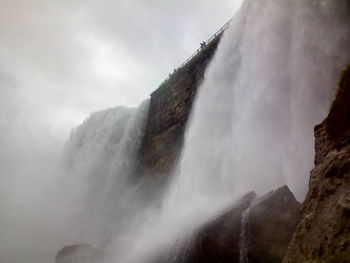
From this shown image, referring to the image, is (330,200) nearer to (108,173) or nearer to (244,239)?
(244,239)

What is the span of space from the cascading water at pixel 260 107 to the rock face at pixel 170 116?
506cm

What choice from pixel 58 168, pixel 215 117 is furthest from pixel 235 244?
pixel 58 168

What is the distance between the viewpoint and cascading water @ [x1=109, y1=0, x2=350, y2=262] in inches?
484

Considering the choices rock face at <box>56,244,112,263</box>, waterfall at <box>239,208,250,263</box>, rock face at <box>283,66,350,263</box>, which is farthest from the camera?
rock face at <box>56,244,112,263</box>

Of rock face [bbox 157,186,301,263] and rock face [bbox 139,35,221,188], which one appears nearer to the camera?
rock face [bbox 157,186,301,263]

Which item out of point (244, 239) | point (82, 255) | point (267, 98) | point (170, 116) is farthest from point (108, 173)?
point (244, 239)

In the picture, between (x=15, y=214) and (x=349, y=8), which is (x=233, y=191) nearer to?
(x=349, y=8)

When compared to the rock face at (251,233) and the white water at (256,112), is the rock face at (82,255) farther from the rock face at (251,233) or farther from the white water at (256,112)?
the rock face at (251,233)

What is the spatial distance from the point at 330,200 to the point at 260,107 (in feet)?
32.3

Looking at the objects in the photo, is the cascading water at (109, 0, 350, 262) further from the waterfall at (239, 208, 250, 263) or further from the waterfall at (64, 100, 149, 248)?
the waterfall at (64, 100, 149, 248)

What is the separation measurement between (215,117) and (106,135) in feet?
57.4

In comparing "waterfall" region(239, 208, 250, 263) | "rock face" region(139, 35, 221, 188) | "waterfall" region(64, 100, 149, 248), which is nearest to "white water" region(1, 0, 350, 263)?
"waterfall" region(239, 208, 250, 263)

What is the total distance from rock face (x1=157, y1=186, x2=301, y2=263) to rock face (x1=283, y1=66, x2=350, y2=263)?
227 centimetres

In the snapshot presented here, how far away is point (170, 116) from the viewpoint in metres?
27.4
